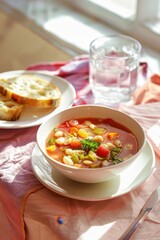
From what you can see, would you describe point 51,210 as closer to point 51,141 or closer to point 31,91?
point 51,141

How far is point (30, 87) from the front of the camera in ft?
4.34

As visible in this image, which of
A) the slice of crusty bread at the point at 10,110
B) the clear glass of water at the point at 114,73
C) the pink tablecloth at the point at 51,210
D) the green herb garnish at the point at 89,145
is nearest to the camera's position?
the pink tablecloth at the point at 51,210

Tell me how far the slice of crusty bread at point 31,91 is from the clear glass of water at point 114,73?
5.1 inches

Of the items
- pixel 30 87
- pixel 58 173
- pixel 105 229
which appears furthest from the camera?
pixel 30 87

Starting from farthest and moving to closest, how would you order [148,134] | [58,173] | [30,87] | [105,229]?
[30,87], [148,134], [58,173], [105,229]

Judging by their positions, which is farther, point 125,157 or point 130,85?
point 130,85

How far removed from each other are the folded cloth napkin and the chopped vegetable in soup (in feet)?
0.89

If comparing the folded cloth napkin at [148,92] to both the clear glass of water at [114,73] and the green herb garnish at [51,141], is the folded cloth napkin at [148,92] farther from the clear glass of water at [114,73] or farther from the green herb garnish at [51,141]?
the green herb garnish at [51,141]

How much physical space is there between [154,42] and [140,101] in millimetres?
669

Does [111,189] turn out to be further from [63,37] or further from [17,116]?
[63,37]

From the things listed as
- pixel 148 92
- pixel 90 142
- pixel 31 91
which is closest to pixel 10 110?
pixel 31 91

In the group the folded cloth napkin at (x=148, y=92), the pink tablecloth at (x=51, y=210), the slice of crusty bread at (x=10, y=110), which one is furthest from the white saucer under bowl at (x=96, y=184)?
the folded cloth napkin at (x=148, y=92)

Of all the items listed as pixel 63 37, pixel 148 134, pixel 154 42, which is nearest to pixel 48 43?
pixel 63 37

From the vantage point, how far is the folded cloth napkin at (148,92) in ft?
4.41
